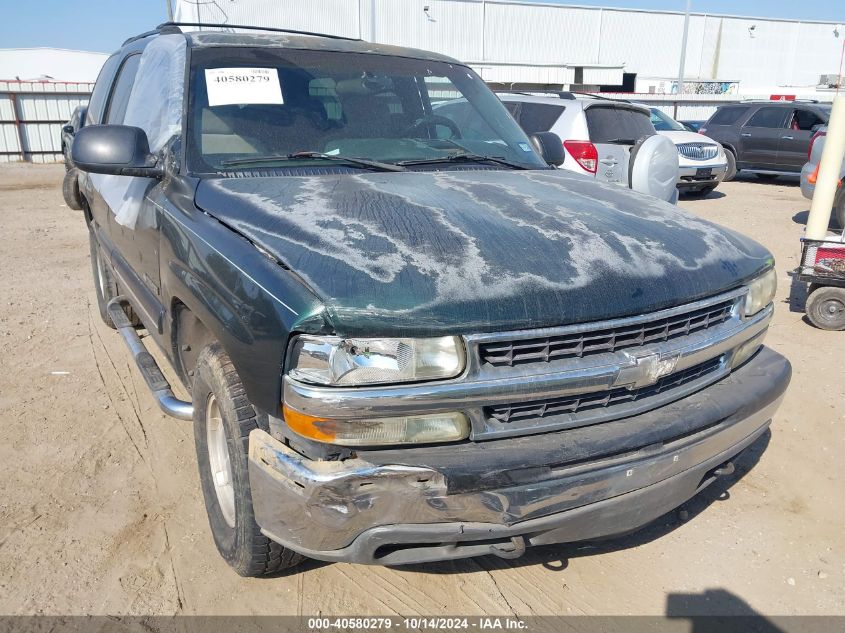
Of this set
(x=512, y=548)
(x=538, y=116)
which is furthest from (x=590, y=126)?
(x=512, y=548)

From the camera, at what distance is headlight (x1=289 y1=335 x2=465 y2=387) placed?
190 cm

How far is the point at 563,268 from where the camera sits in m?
2.18

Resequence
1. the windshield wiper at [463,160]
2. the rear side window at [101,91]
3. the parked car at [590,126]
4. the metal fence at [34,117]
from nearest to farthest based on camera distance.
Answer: the windshield wiper at [463,160] < the rear side window at [101,91] < the parked car at [590,126] < the metal fence at [34,117]

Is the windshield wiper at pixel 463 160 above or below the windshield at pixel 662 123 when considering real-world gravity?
above

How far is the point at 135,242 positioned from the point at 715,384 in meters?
2.71

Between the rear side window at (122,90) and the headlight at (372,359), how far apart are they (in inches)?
113

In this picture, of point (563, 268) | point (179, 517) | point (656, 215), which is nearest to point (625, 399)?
point (563, 268)

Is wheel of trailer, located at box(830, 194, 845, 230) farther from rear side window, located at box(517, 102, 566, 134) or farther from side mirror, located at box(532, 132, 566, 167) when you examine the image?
side mirror, located at box(532, 132, 566, 167)

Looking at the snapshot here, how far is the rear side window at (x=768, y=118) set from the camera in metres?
14.5

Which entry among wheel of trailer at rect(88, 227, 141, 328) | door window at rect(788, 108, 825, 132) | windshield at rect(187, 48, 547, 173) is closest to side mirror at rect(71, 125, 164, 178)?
windshield at rect(187, 48, 547, 173)

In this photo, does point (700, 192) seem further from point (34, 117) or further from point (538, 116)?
point (34, 117)

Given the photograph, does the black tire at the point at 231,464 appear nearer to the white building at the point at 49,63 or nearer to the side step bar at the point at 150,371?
the side step bar at the point at 150,371

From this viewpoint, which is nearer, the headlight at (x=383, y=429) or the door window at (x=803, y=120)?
the headlight at (x=383, y=429)

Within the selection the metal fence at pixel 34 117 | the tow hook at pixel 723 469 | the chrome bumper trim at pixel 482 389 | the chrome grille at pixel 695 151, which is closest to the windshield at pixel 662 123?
Result: the chrome grille at pixel 695 151
